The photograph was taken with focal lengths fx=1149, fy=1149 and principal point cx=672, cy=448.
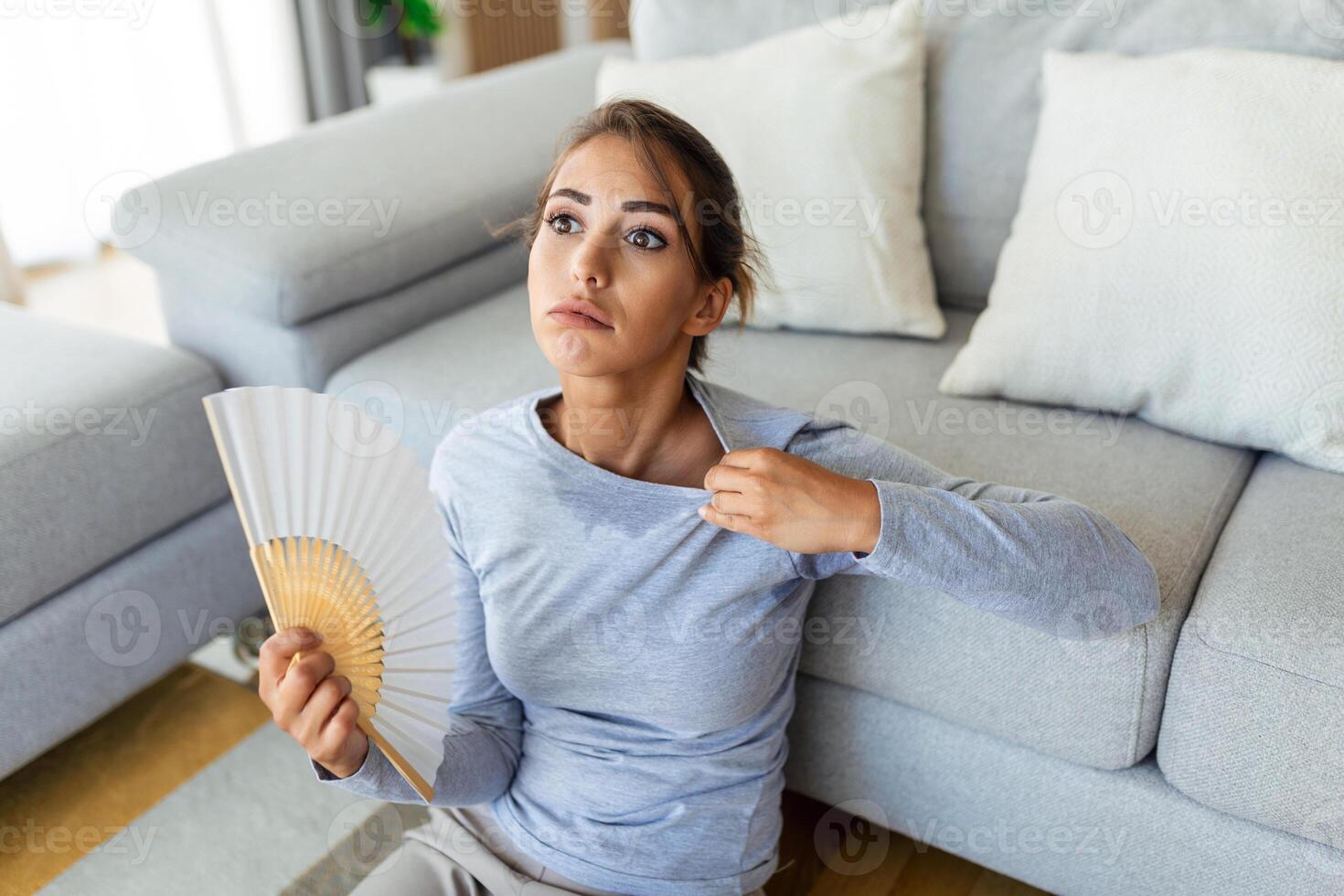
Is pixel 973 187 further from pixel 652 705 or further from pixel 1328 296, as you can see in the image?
pixel 652 705

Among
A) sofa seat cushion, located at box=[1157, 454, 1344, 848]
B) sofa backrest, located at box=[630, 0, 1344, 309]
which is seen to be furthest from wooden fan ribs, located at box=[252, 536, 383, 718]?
sofa backrest, located at box=[630, 0, 1344, 309]

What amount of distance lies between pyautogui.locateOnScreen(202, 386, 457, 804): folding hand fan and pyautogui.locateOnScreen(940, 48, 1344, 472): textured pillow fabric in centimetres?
81

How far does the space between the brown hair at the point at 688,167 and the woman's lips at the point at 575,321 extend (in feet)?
0.37

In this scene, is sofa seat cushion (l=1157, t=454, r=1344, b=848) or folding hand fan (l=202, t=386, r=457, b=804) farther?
sofa seat cushion (l=1157, t=454, r=1344, b=848)

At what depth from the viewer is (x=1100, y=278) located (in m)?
1.42

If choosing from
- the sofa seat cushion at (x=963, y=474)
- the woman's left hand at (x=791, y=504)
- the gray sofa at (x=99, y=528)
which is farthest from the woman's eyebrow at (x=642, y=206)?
the gray sofa at (x=99, y=528)

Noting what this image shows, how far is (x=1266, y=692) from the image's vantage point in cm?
106

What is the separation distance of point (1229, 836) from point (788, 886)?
20.4 inches

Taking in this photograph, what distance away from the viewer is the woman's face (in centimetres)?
97

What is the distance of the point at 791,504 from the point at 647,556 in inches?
7.5

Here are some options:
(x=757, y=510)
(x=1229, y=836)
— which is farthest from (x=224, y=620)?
(x=1229, y=836)

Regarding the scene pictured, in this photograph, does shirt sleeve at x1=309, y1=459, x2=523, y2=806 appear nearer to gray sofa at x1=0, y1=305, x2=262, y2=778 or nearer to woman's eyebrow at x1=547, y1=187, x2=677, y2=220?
woman's eyebrow at x1=547, y1=187, x2=677, y2=220

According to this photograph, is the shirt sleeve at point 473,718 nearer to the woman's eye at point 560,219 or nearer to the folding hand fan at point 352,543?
the folding hand fan at point 352,543

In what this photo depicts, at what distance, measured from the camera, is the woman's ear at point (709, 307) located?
41.5 inches
